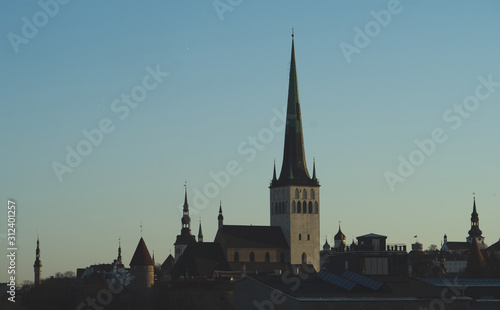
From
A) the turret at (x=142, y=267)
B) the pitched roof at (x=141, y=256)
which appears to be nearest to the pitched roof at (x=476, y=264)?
the turret at (x=142, y=267)

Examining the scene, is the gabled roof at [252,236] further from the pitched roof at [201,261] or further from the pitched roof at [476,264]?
the pitched roof at [476,264]

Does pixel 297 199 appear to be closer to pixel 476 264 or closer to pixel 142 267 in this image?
pixel 476 264

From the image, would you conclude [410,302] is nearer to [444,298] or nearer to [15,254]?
[444,298]

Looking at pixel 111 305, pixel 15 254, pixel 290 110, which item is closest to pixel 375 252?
pixel 111 305

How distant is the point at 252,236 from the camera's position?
155500 millimetres

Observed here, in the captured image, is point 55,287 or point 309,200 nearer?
point 55,287

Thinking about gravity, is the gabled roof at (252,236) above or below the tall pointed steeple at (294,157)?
below

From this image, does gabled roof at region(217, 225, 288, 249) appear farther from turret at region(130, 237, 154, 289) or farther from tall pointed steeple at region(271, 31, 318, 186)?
turret at region(130, 237, 154, 289)

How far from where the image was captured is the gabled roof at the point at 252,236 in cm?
15350

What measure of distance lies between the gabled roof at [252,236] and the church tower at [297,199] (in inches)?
59.2

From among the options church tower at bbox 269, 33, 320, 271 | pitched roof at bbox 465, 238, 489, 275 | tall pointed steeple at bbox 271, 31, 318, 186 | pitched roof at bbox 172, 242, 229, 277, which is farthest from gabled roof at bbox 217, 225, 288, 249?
pitched roof at bbox 465, 238, 489, 275

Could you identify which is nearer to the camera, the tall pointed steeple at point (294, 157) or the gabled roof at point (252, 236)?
the gabled roof at point (252, 236)

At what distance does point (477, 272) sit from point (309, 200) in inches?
1169

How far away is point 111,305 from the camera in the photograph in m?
123
